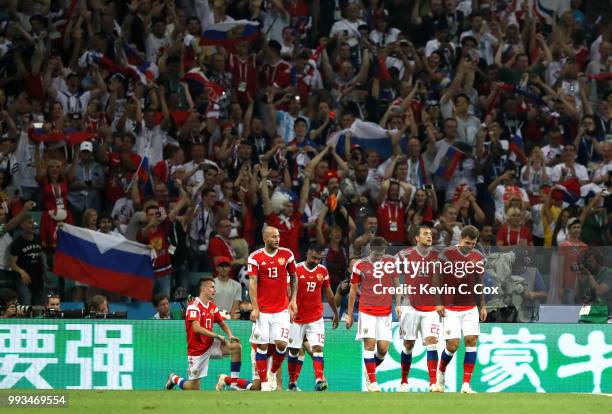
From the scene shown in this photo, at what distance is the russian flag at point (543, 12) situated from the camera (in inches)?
1017

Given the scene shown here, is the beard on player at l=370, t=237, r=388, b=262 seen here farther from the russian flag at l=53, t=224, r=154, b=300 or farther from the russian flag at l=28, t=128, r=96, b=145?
the russian flag at l=28, t=128, r=96, b=145

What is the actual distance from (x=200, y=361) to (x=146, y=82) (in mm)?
6820

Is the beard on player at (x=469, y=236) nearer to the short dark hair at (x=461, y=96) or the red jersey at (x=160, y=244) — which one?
the red jersey at (x=160, y=244)

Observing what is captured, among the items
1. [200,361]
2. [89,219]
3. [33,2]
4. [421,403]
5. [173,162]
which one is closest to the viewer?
[421,403]

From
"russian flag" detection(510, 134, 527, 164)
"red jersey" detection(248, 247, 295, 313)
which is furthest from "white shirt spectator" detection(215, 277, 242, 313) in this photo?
"russian flag" detection(510, 134, 527, 164)

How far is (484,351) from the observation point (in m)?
18.6

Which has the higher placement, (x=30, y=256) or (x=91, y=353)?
(x=30, y=256)

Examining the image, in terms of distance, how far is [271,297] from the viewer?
16.9 m

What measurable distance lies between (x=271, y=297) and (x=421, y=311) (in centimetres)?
190

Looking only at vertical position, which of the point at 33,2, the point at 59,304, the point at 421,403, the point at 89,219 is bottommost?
the point at 421,403

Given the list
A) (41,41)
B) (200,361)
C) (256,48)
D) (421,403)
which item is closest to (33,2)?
(41,41)

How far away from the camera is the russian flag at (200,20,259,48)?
23047mm

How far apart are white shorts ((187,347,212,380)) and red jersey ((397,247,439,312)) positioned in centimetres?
271

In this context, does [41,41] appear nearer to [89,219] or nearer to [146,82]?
[146,82]
